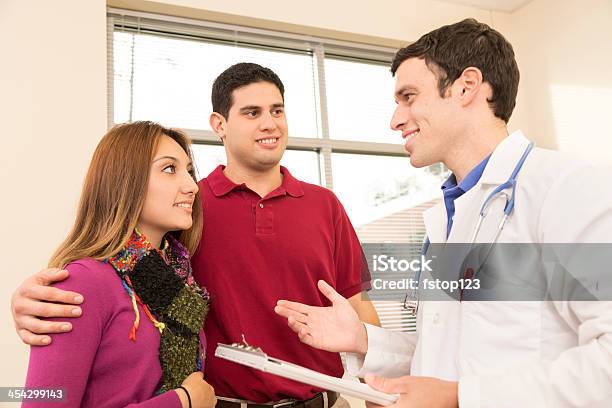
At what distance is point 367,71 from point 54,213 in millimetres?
2431

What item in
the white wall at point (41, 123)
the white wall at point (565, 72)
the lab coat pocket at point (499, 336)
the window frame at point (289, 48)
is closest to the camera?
the lab coat pocket at point (499, 336)

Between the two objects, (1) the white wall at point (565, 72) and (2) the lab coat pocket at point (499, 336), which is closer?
(2) the lab coat pocket at point (499, 336)

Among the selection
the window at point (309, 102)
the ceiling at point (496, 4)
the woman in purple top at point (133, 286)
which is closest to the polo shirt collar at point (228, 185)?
the woman in purple top at point (133, 286)

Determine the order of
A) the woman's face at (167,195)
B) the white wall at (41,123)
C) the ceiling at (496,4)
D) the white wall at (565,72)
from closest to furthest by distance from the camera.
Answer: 1. the woman's face at (167,195)
2. the white wall at (41,123)
3. the white wall at (565,72)
4. the ceiling at (496,4)

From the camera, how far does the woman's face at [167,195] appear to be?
1.61 metres

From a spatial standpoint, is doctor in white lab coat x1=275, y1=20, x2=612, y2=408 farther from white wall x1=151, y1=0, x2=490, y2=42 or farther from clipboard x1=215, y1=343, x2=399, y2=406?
white wall x1=151, y1=0, x2=490, y2=42

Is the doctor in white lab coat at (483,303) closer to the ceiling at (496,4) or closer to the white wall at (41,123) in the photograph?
the white wall at (41,123)

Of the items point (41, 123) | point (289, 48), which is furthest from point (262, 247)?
point (289, 48)

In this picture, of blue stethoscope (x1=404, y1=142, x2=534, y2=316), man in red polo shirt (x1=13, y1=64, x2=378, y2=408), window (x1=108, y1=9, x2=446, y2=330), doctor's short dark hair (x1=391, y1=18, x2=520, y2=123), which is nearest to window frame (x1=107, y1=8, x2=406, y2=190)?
window (x1=108, y1=9, x2=446, y2=330)

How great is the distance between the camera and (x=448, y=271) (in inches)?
51.8

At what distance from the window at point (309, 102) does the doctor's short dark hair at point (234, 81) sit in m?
1.22

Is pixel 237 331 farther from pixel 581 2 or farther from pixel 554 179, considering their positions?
pixel 581 2

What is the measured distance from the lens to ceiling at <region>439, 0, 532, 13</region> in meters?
4.27

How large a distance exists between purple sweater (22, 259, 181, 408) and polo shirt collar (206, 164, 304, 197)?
0.67 metres
